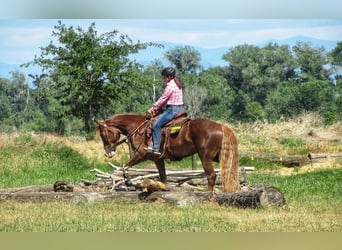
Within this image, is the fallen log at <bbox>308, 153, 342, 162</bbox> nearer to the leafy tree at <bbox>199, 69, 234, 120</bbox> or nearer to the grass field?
the grass field

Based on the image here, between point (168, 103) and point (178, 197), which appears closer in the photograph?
point (178, 197)

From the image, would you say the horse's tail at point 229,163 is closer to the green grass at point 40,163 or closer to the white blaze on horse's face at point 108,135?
the white blaze on horse's face at point 108,135

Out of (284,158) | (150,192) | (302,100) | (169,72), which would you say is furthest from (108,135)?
(302,100)

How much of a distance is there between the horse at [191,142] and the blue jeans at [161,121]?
0.14 m

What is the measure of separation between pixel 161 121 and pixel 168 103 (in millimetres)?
305

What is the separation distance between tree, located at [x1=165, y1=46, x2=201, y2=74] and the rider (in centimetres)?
800

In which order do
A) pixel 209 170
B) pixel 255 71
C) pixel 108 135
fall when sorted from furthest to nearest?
pixel 255 71 → pixel 108 135 → pixel 209 170

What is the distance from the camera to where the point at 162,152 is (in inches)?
454

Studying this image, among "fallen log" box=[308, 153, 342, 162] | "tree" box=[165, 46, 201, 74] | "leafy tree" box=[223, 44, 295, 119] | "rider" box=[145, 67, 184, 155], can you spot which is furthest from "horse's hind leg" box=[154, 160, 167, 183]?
"leafy tree" box=[223, 44, 295, 119]

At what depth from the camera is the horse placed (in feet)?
36.6

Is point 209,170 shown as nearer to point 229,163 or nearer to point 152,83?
point 229,163

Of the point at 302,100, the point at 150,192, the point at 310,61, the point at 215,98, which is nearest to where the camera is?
the point at 150,192

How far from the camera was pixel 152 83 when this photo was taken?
2150cm

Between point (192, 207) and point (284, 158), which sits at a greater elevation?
point (284, 158)
